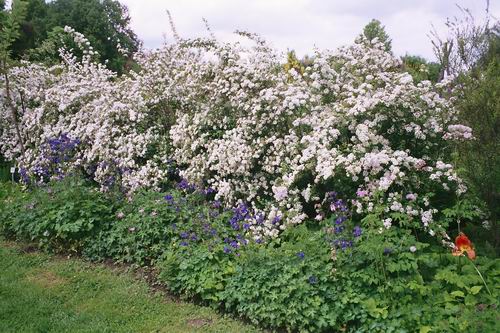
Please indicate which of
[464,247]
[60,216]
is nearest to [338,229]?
[464,247]

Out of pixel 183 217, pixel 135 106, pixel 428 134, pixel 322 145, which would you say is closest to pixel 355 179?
pixel 322 145

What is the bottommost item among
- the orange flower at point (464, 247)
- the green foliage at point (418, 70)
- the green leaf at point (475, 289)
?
the green leaf at point (475, 289)

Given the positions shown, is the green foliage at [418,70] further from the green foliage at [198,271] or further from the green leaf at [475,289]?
the green foliage at [198,271]

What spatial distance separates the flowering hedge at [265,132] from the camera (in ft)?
16.1

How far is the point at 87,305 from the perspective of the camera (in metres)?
A: 4.73

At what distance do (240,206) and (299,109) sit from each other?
1310mm

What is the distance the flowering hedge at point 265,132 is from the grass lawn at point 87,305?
1079 mm

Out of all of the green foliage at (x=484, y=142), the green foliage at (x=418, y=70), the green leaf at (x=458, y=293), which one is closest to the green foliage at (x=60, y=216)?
the green leaf at (x=458, y=293)

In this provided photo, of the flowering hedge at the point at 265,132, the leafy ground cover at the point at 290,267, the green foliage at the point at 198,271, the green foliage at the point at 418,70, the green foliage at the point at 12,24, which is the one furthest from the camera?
the green foliage at the point at 12,24

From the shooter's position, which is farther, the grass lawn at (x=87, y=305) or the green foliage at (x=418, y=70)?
the green foliage at (x=418, y=70)

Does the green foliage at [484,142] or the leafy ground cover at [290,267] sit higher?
the green foliage at [484,142]

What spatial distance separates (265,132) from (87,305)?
9.19 ft

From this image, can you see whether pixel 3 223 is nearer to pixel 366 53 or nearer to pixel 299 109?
pixel 299 109

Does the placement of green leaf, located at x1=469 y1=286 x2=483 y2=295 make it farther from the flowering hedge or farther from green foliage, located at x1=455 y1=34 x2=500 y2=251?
green foliage, located at x1=455 y1=34 x2=500 y2=251
